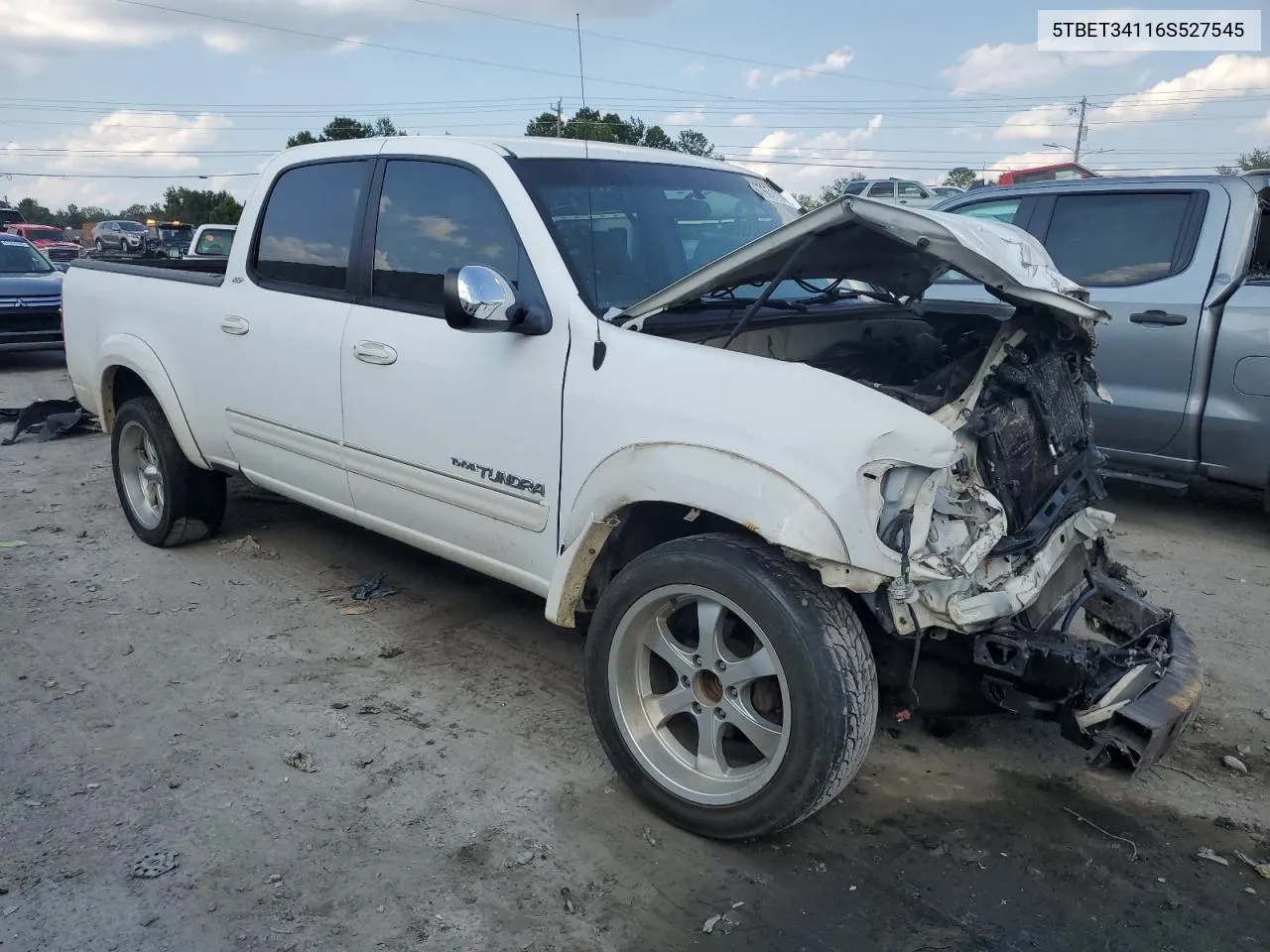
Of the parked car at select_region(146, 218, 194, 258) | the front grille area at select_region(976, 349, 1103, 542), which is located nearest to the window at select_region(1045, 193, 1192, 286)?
the front grille area at select_region(976, 349, 1103, 542)

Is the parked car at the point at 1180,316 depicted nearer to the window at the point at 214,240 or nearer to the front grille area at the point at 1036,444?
the front grille area at the point at 1036,444

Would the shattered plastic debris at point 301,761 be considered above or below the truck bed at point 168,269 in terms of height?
below

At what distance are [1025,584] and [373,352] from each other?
2.42m

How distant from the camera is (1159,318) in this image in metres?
5.70

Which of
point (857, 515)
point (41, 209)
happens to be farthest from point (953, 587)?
point (41, 209)

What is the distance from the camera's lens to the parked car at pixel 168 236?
29.6 meters

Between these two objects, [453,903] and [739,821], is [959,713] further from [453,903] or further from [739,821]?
[453,903]

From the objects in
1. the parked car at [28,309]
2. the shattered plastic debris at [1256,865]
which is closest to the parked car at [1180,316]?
the shattered plastic debris at [1256,865]

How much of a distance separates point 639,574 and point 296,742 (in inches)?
57.4

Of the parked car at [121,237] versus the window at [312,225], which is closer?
the window at [312,225]

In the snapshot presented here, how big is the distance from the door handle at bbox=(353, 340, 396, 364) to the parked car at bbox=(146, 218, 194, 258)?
28.1m

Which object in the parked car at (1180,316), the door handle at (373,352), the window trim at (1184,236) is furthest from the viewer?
the window trim at (1184,236)

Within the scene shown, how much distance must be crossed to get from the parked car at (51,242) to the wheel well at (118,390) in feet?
87.2

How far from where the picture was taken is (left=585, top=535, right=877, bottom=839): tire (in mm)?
2627
